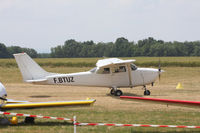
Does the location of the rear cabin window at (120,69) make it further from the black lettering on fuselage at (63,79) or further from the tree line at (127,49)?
the tree line at (127,49)

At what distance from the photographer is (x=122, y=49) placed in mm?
97938

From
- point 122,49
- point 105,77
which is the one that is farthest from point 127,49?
point 105,77

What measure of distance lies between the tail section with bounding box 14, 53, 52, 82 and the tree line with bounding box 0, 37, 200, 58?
7515cm

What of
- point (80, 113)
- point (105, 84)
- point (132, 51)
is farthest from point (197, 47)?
point (80, 113)

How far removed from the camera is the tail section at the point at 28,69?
17.1 meters

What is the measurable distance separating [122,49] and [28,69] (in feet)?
267

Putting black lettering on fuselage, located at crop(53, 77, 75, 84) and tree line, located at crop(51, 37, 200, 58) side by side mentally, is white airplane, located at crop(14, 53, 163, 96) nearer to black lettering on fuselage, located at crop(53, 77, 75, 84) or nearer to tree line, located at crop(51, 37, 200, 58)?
black lettering on fuselage, located at crop(53, 77, 75, 84)

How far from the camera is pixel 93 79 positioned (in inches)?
703

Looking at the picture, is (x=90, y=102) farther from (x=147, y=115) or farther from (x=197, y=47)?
(x=197, y=47)

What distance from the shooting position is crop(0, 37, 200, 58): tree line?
3748 inches

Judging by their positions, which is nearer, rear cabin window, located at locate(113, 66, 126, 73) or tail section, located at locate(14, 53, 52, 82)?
tail section, located at locate(14, 53, 52, 82)

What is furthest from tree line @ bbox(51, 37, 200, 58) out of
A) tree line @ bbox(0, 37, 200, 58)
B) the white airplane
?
the white airplane

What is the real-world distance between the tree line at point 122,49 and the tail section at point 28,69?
247 feet

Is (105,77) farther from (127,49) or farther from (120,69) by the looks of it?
(127,49)
